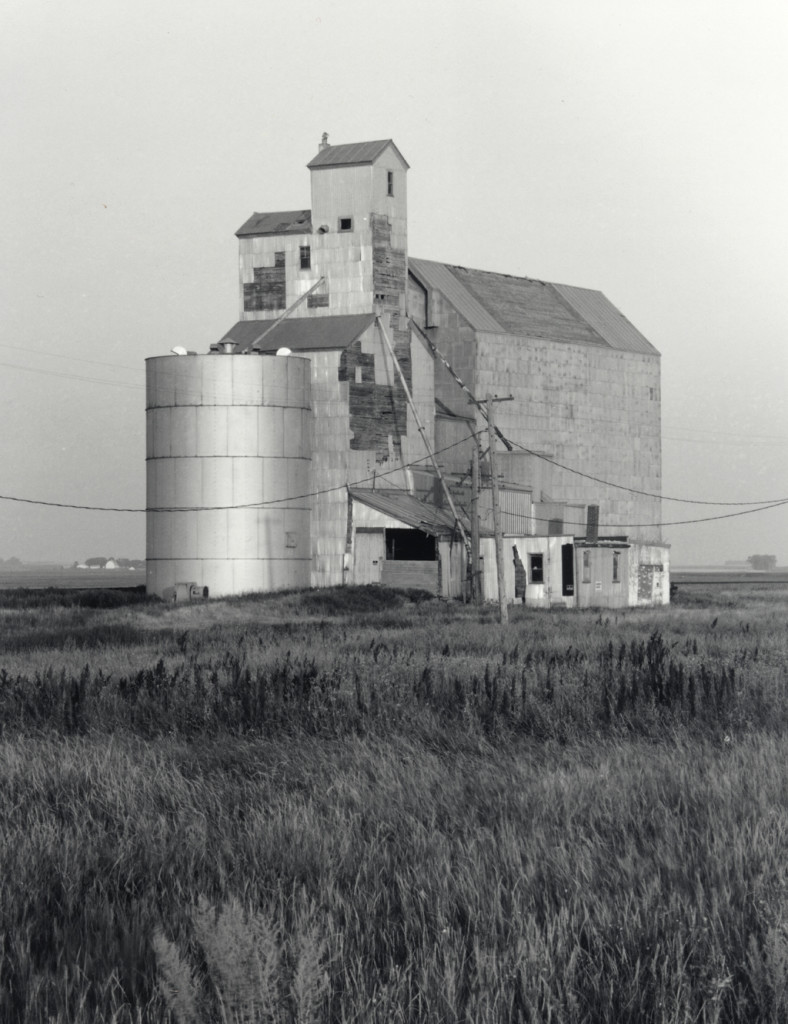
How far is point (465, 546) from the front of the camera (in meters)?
48.6

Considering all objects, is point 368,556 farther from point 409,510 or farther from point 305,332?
point 305,332

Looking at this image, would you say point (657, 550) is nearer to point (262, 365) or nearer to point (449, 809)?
point (262, 365)

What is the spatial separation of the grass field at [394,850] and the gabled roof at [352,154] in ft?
135

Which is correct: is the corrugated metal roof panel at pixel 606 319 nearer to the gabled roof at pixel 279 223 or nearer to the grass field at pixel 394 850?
the gabled roof at pixel 279 223

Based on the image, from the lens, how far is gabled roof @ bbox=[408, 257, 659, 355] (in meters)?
60.7

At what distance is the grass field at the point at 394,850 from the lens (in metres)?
4.98

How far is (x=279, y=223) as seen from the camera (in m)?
55.0

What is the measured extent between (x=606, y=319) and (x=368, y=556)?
83.9 ft

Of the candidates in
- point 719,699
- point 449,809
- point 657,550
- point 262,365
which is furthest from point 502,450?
point 449,809

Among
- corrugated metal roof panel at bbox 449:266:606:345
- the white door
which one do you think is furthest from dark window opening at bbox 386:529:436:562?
corrugated metal roof panel at bbox 449:266:606:345

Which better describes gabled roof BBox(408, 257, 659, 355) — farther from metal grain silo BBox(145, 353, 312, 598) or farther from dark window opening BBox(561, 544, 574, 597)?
metal grain silo BBox(145, 353, 312, 598)

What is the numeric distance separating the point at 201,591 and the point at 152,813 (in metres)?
38.9

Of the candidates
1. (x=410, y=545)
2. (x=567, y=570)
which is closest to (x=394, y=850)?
(x=567, y=570)

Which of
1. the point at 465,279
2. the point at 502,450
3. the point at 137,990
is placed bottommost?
the point at 137,990
